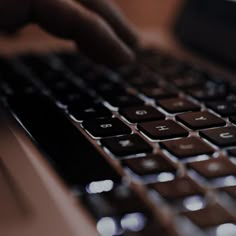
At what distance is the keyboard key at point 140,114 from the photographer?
0.39 metres

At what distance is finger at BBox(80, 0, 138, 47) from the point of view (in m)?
0.50

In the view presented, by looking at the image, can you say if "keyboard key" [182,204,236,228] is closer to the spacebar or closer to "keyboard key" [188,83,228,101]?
the spacebar

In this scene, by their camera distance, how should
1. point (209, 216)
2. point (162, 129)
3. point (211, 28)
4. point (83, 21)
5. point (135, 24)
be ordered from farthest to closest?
1. point (135, 24)
2. point (211, 28)
3. point (83, 21)
4. point (162, 129)
5. point (209, 216)

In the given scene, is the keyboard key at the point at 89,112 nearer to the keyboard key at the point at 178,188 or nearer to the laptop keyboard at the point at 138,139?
the laptop keyboard at the point at 138,139

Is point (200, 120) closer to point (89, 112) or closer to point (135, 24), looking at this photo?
point (89, 112)

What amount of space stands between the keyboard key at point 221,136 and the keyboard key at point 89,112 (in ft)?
0.28

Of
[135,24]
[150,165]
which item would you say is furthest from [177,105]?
[135,24]

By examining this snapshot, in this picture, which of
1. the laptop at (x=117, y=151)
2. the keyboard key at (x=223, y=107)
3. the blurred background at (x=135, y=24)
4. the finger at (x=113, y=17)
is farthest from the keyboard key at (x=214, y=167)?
the blurred background at (x=135, y=24)

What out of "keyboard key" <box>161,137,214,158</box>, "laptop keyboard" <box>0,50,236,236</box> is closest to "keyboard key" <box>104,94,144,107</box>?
"laptop keyboard" <box>0,50,236,236</box>

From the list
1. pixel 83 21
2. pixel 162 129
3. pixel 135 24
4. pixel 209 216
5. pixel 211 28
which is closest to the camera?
pixel 209 216

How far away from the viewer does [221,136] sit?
1.15ft

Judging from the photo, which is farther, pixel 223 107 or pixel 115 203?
pixel 223 107

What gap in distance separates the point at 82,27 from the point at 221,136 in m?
0.18

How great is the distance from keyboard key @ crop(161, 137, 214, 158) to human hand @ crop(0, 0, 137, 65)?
0.17m
